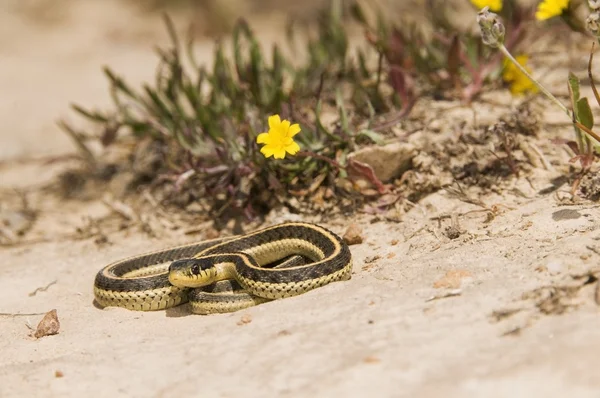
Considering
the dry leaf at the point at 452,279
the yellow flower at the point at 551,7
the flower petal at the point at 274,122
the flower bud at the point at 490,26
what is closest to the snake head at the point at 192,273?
the flower petal at the point at 274,122

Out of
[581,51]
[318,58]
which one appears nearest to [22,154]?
[318,58]

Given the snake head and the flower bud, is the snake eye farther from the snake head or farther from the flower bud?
the flower bud

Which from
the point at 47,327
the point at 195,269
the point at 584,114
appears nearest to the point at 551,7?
the point at 584,114

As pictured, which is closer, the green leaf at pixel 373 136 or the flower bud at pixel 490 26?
the flower bud at pixel 490 26

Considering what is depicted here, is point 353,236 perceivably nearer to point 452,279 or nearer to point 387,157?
point 387,157

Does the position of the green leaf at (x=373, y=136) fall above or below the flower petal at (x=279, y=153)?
above

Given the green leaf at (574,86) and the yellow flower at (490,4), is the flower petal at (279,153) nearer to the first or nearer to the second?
the green leaf at (574,86)
